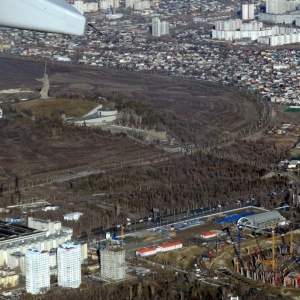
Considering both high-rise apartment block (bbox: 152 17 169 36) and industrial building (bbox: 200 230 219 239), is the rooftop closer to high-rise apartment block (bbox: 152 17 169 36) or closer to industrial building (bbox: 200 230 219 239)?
industrial building (bbox: 200 230 219 239)

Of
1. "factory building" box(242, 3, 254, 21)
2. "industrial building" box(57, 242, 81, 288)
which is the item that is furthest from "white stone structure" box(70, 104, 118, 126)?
"factory building" box(242, 3, 254, 21)

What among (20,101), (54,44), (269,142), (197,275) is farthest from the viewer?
(54,44)

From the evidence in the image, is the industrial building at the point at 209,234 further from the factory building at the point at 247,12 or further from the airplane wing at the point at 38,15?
the factory building at the point at 247,12

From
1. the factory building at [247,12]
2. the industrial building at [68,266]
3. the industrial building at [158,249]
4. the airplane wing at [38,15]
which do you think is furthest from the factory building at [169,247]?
the factory building at [247,12]

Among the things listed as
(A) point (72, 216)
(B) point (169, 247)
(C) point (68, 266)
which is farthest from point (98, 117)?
(C) point (68, 266)

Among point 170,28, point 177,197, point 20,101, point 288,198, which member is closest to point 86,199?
point 177,197

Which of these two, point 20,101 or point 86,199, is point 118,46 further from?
point 86,199
